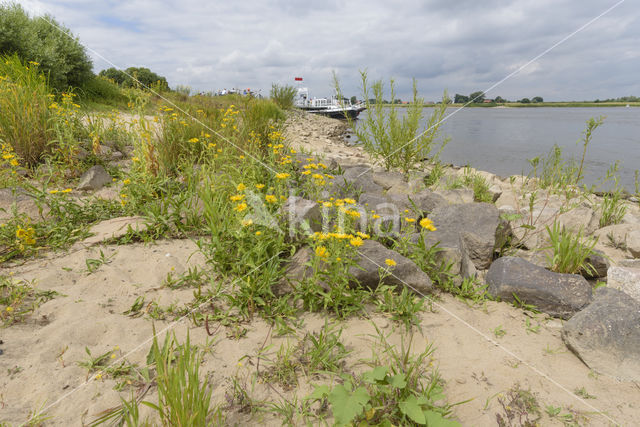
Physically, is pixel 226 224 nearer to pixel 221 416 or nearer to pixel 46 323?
pixel 46 323

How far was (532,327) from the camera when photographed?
2441mm

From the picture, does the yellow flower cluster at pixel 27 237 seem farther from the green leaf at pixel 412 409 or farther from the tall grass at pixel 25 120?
the green leaf at pixel 412 409

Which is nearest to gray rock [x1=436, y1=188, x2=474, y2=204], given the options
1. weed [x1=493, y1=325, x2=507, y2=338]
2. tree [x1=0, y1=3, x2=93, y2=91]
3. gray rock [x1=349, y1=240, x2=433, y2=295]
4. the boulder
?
the boulder

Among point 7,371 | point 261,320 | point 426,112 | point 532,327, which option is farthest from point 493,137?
point 7,371

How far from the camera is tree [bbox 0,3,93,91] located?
10.2 meters

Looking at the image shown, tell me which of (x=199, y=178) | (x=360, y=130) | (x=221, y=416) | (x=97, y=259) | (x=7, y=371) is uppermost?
(x=360, y=130)

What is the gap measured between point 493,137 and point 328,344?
16.6 meters

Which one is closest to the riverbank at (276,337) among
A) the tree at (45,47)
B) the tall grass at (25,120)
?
the tall grass at (25,120)

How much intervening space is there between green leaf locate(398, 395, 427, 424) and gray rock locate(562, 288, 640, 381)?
135cm

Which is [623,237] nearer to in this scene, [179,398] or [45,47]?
[179,398]

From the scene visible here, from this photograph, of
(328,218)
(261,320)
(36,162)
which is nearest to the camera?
(261,320)

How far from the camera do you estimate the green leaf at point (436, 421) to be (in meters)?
1.40

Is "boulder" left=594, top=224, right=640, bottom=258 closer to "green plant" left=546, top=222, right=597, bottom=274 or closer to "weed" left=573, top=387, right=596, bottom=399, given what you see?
"green plant" left=546, top=222, right=597, bottom=274

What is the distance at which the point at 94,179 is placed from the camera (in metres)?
4.27
